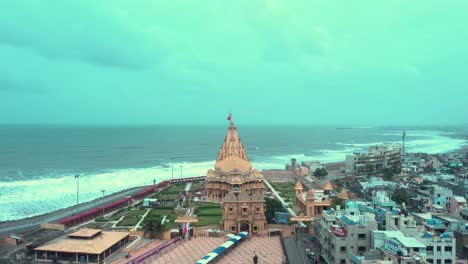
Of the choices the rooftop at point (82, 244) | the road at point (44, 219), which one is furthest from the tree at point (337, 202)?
the road at point (44, 219)

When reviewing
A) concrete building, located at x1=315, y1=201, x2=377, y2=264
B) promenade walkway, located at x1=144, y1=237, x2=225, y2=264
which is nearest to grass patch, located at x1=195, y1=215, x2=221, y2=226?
promenade walkway, located at x1=144, y1=237, x2=225, y2=264

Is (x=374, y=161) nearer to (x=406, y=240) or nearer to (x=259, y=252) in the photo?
(x=259, y=252)

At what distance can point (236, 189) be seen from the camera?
2045 inches

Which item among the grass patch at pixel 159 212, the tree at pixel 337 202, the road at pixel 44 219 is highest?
the tree at pixel 337 202

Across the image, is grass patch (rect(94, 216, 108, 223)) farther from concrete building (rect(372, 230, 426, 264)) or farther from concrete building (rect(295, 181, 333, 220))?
concrete building (rect(372, 230, 426, 264))

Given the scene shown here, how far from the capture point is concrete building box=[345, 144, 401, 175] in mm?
91744

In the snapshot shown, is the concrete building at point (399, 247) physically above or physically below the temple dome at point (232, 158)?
below

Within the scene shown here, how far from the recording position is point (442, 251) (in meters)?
28.4

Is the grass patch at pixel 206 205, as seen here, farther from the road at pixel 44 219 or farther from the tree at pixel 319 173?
the tree at pixel 319 173

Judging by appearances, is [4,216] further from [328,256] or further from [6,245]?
[328,256]

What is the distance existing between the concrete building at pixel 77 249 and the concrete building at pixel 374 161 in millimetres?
65150

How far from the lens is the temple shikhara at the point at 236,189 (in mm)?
45562

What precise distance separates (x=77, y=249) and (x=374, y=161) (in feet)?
244

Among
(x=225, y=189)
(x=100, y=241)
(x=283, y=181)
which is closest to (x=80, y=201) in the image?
(x=225, y=189)
